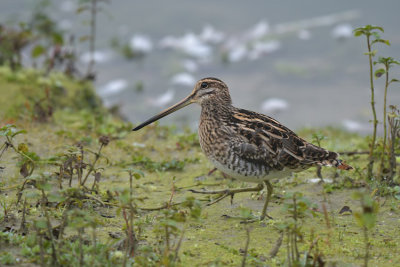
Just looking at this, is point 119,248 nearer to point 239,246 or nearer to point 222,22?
point 239,246

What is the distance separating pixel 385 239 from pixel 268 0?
1009 cm

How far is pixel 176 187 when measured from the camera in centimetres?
529

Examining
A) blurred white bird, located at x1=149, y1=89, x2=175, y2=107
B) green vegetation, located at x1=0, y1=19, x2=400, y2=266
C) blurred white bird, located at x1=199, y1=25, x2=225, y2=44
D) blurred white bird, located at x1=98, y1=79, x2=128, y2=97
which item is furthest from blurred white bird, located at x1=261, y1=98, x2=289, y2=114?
blurred white bird, located at x1=98, y1=79, x2=128, y2=97

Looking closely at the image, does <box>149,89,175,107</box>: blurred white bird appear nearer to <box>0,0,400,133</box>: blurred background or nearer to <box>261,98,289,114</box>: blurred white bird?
<box>0,0,400,133</box>: blurred background

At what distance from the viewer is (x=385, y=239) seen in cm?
429

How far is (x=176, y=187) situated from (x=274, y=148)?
3.59ft

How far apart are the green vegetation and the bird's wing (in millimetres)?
168

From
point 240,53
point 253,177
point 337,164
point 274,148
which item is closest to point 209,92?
point 274,148

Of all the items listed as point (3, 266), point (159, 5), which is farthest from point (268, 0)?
point (3, 266)

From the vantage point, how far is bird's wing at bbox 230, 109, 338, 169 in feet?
15.2

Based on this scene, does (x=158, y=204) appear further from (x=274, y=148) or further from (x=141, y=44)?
(x=141, y=44)

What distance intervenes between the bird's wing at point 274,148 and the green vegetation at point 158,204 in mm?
168

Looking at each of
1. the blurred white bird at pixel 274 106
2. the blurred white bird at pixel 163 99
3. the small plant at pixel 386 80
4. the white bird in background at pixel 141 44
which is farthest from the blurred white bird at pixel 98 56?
the small plant at pixel 386 80

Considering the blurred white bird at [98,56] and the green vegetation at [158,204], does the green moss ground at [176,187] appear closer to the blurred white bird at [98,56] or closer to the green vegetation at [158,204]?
the green vegetation at [158,204]
